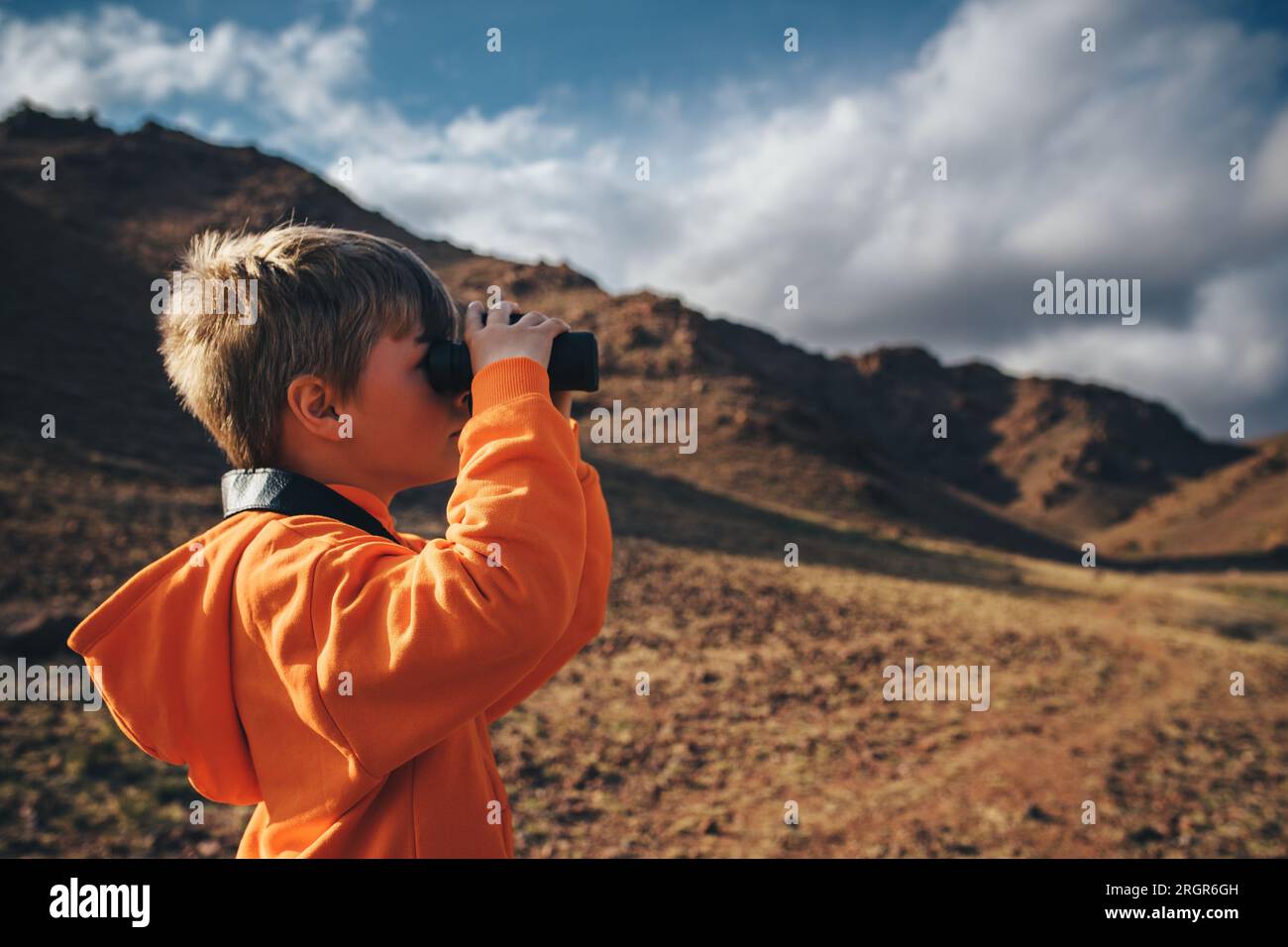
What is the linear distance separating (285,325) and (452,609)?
2.00 ft

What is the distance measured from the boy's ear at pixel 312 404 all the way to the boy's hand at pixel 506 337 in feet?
0.81

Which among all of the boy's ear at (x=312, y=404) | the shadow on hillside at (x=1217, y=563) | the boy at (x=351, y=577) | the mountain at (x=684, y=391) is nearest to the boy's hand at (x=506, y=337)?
the boy at (x=351, y=577)

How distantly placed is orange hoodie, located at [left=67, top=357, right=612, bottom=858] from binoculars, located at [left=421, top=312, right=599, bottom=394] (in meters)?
0.06

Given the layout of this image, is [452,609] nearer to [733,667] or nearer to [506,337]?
[506,337]

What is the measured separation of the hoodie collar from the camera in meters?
1.28

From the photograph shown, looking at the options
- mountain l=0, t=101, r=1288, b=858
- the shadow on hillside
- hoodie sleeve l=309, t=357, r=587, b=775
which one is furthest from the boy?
the shadow on hillside

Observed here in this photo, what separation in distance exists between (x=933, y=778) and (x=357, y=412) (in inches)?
236

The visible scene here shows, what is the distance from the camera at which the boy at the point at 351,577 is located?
101cm

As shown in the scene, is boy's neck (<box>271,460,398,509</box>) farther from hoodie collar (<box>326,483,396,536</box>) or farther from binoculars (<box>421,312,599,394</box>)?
binoculars (<box>421,312,599,394</box>)

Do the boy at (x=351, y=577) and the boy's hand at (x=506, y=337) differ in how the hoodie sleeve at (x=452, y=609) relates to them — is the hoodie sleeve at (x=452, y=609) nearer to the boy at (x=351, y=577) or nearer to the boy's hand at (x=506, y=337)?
the boy at (x=351, y=577)

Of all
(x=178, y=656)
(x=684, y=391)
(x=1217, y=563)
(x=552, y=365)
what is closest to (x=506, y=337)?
A: (x=552, y=365)

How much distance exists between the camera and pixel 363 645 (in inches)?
39.7

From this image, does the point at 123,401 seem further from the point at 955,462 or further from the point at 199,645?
the point at 955,462
